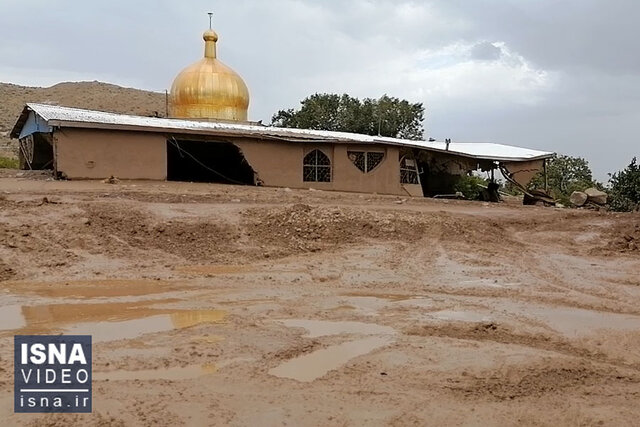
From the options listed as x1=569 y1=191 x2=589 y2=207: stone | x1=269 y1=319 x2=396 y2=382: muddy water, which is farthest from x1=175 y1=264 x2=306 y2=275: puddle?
x1=569 y1=191 x2=589 y2=207: stone

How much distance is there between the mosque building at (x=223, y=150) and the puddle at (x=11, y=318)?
1039 centimetres

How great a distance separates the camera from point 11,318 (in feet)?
20.9

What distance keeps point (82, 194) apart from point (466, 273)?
868 cm

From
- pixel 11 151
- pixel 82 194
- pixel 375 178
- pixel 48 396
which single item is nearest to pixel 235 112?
pixel 375 178

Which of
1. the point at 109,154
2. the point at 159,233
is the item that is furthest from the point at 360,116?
the point at 159,233

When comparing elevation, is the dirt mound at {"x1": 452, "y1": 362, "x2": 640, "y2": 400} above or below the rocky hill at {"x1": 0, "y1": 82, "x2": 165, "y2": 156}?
below

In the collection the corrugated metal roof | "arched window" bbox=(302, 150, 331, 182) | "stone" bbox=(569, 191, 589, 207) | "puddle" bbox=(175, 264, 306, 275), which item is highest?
the corrugated metal roof

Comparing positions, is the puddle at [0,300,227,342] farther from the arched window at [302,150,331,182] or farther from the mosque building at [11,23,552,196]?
the arched window at [302,150,331,182]

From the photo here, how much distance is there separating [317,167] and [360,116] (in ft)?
62.0

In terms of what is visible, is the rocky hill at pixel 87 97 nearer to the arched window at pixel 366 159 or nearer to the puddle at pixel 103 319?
the arched window at pixel 366 159

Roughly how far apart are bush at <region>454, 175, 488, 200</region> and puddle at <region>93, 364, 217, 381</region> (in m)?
22.8

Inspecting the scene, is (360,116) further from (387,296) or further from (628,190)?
(387,296)

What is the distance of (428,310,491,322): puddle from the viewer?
6769 mm

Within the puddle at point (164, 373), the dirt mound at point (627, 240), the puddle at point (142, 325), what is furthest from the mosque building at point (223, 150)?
the puddle at point (164, 373)
